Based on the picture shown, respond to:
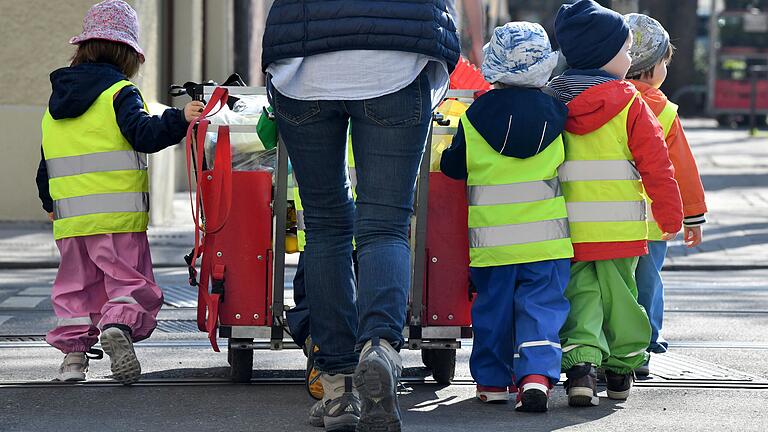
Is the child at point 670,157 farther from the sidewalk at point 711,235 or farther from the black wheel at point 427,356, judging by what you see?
the sidewalk at point 711,235

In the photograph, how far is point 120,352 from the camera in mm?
5176

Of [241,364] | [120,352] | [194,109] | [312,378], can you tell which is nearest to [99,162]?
[194,109]

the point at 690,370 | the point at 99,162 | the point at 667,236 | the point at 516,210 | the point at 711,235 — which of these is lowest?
the point at 690,370

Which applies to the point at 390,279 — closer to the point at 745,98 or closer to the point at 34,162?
the point at 34,162

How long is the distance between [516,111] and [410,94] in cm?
74

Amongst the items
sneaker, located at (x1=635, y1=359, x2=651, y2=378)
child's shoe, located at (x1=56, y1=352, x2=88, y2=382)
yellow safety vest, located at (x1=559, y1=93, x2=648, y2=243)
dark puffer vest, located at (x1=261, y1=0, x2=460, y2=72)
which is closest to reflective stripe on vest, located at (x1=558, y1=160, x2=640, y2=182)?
yellow safety vest, located at (x1=559, y1=93, x2=648, y2=243)

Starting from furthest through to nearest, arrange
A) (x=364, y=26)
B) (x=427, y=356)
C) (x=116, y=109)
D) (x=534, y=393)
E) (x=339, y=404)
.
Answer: (x=427, y=356), (x=116, y=109), (x=534, y=393), (x=339, y=404), (x=364, y=26)

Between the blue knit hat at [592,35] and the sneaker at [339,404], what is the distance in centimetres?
151

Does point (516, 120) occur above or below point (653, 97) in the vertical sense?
below

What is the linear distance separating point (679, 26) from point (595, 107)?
29.5m

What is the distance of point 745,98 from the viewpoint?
91.9 feet

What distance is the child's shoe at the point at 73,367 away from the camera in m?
5.38

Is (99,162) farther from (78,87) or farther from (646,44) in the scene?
(646,44)

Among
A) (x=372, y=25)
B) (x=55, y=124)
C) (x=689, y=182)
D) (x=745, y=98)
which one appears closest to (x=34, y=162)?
(x=55, y=124)
